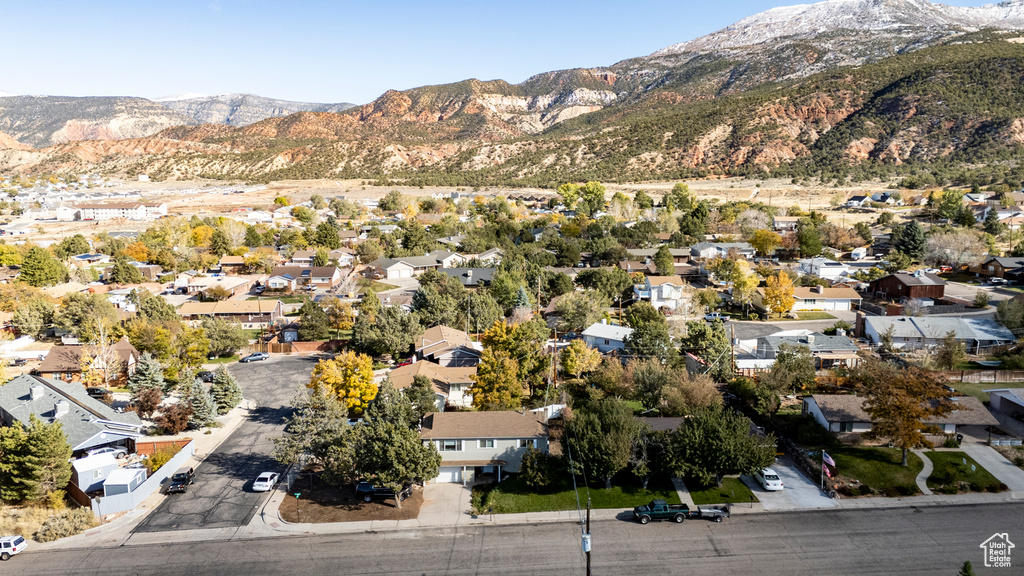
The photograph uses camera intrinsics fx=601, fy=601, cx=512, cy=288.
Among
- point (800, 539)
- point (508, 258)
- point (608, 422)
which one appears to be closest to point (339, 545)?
point (608, 422)

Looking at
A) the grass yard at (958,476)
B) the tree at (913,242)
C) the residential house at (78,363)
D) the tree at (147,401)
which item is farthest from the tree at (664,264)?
the residential house at (78,363)

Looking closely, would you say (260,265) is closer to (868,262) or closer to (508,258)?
(508,258)

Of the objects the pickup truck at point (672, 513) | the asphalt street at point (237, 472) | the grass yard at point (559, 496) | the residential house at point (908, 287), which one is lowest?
the asphalt street at point (237, 472)

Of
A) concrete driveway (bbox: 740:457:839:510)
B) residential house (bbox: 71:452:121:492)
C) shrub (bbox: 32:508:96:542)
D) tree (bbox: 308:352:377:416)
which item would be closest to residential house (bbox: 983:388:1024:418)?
concrete driveway (bbox: 740:457:839:510)

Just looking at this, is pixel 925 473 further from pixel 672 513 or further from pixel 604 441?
pixel 604 441

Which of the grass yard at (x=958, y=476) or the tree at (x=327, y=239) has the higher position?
the tree at (x=327, y=239)

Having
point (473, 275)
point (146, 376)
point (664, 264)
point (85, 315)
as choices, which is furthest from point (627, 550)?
point (664, 264)

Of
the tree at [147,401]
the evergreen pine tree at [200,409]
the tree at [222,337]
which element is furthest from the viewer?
the tree at [222,337]

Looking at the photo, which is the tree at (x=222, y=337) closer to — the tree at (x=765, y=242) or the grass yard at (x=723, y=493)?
the grass yard at (x=723, y=493)

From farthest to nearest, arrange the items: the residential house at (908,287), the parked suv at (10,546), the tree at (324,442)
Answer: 1. the residential house at (908,287)
2. the tree at (324,442)
3. the parked suv at (10,546)
